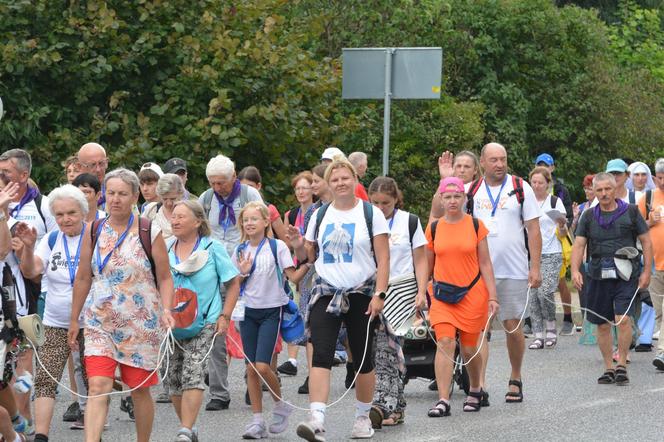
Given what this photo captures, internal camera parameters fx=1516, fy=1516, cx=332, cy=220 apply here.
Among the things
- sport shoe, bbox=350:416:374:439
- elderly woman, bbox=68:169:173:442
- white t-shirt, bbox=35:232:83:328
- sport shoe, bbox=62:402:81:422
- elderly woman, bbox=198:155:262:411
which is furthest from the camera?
elderly woman, bbox=198:155:262:411

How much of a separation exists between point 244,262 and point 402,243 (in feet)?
3.96

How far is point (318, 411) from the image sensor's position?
30.8 ft

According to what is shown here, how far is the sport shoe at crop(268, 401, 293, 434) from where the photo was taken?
10281 millimetres

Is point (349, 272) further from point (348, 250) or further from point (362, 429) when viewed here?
point (362, 429)

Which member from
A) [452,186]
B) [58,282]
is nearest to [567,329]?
[452,186]

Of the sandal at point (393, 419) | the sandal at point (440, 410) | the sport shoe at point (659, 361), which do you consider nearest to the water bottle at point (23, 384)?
the sandal at point (393, 419)

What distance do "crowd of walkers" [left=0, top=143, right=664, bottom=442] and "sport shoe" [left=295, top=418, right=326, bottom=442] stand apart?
12mm

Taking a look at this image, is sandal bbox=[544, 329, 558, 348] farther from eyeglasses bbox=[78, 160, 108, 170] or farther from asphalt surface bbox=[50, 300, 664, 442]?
eyeglasses bbox=[78, 160, 108, 170]

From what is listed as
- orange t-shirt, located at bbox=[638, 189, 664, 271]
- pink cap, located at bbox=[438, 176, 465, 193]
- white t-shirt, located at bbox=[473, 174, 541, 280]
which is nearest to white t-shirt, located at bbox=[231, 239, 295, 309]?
pink cap, located at bbox=[438, 176, 465, 193]

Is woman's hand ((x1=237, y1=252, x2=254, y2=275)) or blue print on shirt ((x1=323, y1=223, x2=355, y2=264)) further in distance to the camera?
woman's hand ((x1=237, y1=252, x2=254, y2=275))

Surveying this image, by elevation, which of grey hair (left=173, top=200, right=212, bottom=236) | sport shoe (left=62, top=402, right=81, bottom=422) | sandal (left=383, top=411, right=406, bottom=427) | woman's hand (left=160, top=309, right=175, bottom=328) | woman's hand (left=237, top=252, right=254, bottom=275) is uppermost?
grey hair (left=173, top=200, right=212, bottom=236)

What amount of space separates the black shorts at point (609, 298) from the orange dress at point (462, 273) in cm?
243

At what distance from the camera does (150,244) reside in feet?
28.5

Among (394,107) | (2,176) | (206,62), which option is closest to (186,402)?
(2,176)
